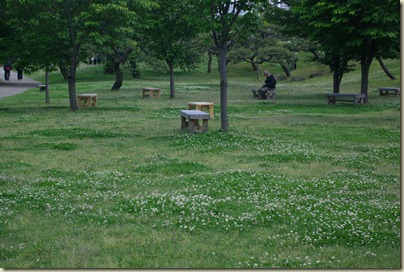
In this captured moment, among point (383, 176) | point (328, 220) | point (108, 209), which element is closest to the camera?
point (328, 220)

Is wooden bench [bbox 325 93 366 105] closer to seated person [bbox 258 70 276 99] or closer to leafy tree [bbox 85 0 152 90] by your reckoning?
seated person [bbox 258 70 276 99]

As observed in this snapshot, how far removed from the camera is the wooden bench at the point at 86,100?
2697 centimetres

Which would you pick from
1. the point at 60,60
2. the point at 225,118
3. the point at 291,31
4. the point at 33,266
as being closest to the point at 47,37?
the point at 60,60

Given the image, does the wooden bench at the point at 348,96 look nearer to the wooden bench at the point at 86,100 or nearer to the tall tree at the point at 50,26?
the wooden bench at the point at 86,100

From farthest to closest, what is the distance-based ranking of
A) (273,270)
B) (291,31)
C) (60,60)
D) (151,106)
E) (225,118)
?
(291,31)
(151,106)
(60,60)
(225,118)
(273,270)

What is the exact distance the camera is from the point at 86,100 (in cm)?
2742

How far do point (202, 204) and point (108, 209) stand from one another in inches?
56.3

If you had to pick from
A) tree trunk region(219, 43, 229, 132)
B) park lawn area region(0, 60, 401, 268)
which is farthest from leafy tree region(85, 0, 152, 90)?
tree trunk region(219, 43, 229, 132)

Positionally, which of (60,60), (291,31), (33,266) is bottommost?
(33,266)

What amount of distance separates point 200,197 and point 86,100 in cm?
1953

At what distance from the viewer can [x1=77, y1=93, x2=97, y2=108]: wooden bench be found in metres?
27.0

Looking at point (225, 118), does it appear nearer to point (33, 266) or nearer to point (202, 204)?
point (202, 204)

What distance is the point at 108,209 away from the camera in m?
8.38

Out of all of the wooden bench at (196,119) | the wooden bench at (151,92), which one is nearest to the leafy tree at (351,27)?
the wooden bench at (151,92)
